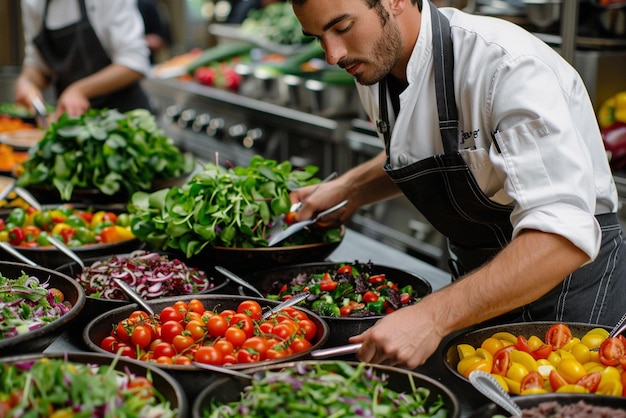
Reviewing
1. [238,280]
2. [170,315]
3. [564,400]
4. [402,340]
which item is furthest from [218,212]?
[564,400]

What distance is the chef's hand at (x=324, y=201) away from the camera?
2814 mm

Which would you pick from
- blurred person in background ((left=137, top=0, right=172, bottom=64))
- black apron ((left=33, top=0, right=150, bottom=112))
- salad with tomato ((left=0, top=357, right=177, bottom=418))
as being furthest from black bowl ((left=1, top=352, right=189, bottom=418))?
blurred person in background ((left=137, top=0, right=172, bottom=64))

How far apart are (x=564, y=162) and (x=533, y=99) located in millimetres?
171

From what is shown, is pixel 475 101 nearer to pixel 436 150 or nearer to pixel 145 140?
pixel 436 150

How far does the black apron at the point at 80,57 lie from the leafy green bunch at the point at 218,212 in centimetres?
253

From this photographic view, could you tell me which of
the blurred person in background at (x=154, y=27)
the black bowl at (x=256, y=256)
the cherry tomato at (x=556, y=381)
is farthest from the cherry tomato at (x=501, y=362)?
the blurred person in background at (x=154, y=27)

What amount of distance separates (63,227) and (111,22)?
2443 millimetres

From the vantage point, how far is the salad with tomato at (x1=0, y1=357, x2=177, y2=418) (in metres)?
1.48

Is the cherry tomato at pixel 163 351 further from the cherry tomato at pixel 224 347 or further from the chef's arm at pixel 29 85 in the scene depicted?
the chef's arm at pixel 29 85

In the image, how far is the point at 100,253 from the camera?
8.89 feet

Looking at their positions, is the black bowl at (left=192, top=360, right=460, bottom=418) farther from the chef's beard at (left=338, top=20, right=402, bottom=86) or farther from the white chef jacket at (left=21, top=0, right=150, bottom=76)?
the white chef jacket at (left=21, top=0, right=150, bottom=76)

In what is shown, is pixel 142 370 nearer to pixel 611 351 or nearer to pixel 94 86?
pixel 611 351

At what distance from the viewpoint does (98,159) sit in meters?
3.38

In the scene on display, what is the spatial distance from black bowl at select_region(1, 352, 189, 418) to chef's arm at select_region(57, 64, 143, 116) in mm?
3035
